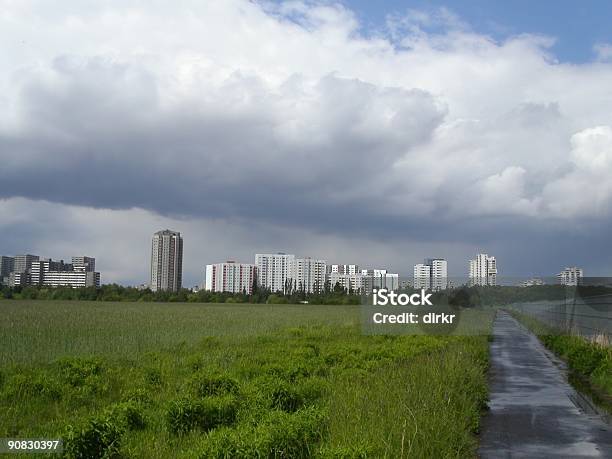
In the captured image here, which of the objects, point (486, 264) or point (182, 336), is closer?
point (182, 336)

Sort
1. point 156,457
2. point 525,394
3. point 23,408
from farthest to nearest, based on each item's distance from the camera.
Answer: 1. point 525,394
2. point 23,408
3. point 156,457

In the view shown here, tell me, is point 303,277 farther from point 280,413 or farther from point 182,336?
point 280,413

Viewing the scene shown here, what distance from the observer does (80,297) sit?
10962 cm

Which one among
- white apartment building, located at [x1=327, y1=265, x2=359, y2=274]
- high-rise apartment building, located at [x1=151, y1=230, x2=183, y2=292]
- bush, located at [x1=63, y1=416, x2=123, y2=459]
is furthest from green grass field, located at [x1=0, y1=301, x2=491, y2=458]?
high-rise apartment building, located at [x1=151, y1=230, x2=183, y2=292]

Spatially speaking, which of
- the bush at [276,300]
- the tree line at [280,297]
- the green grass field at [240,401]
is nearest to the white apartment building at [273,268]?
the tree line at [280,297]

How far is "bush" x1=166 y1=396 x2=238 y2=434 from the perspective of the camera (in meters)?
10.1

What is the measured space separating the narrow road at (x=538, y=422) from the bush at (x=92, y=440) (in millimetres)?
5077

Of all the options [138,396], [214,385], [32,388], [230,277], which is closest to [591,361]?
[214,385]

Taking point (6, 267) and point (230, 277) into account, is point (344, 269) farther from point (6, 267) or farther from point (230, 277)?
point (6, 267)

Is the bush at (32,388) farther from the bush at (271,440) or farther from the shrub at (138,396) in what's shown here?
the bush at (271,440)

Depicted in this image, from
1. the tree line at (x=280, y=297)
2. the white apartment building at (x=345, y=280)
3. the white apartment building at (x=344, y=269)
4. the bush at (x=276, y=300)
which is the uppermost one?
the white apartment building at (x=344, y=269)

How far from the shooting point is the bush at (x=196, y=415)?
10117 millimetres

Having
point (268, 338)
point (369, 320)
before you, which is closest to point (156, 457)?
point (268, 338)

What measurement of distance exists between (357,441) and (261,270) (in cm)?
18777
